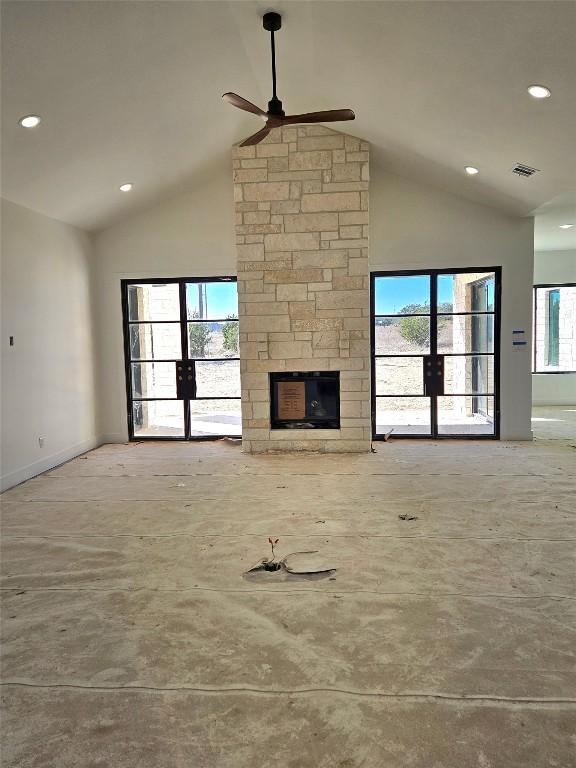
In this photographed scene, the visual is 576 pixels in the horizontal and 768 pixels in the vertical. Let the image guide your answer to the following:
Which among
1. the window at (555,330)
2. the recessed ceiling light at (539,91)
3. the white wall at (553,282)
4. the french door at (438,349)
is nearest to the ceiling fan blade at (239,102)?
the recessed ceiling light at (539,91)

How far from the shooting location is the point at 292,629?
2.95m

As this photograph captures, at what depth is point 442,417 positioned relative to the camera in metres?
8.01

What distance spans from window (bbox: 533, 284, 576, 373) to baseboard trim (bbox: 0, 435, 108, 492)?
820 cm

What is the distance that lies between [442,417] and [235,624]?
5631 millimetres

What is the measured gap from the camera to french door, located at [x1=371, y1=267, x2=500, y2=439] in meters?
7.72

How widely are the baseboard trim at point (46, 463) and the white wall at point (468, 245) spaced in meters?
4.56

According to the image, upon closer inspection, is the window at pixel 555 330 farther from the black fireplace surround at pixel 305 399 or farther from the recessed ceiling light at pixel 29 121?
the recessed ceiling light at pixel 29 121

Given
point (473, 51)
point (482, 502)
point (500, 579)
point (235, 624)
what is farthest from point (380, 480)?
point (473, 51)

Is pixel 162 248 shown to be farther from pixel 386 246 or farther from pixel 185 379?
pixel 386 246

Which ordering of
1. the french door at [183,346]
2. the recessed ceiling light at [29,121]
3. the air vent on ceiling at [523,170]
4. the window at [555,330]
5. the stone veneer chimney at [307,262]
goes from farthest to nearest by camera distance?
the window at [555,330]
the french door at [183,346]
the stone veneer chimney at [307,262]
the air vent on ceiling at [523,170]
the recessed ceiling light at [29,121]

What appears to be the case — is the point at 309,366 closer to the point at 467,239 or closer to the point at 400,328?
the point at 400,328

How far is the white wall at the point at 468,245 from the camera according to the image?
7465mm

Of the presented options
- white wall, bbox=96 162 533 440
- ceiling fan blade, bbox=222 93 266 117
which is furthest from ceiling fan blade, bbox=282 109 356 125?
white wall, bbox=96 162 533 440

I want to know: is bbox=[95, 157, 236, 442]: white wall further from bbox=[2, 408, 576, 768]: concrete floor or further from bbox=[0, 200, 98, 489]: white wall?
bbox=[2, 408, 576, 768]: concrete floor
